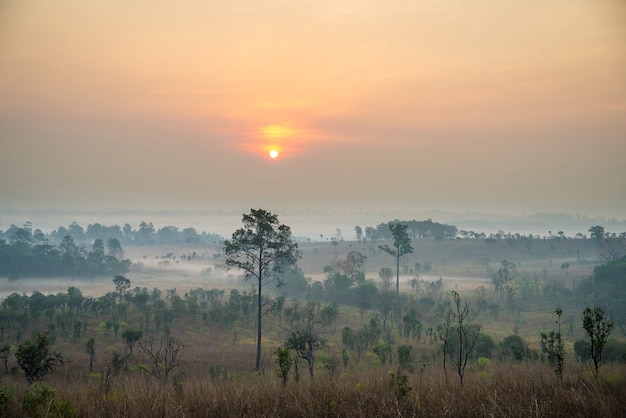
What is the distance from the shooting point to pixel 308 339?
2888cm

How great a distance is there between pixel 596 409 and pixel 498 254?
16359cm

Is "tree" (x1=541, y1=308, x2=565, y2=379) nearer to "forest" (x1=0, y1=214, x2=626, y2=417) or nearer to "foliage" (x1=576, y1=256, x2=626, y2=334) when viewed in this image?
"forest" (x1=0, y1=214, x2=626, y2=417)

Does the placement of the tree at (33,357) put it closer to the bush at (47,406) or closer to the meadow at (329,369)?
the meadow at (329,369)

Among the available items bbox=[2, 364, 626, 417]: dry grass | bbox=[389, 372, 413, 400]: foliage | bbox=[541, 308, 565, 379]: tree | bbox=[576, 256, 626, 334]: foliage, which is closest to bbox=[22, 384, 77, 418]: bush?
bbox=[2, 364, 626, 417]: dry grass

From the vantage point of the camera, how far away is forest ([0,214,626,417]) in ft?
31.2

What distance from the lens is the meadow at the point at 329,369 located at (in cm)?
904

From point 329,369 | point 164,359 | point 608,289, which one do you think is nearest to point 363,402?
point 329,369

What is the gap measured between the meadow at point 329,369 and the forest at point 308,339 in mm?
104

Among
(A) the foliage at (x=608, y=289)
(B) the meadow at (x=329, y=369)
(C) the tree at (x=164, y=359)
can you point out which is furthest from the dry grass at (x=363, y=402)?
(A) the foliage at (x=608, y=289)

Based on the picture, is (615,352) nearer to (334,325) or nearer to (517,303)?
(334,325)

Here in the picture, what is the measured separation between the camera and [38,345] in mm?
24234

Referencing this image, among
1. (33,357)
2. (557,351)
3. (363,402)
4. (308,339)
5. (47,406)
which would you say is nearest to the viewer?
(363,402)

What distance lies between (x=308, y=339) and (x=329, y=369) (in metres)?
9.91

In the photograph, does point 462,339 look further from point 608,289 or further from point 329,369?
point 608,289
